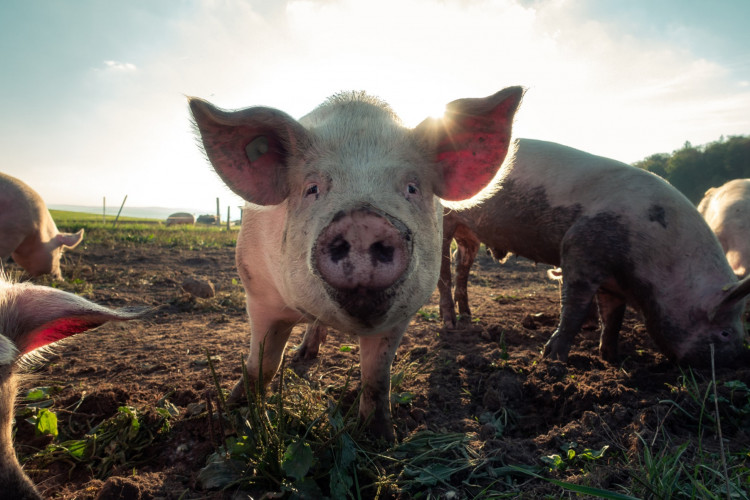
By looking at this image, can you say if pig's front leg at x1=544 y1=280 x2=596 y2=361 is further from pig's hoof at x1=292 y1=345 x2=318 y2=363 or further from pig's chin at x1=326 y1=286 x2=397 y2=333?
pig's chin at x1=326 y1=286 x2=397 y2=333

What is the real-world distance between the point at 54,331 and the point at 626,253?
3.92 metres

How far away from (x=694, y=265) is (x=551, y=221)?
1.26 metres

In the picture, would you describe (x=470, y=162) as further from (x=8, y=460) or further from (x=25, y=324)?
(x=8, y=460)

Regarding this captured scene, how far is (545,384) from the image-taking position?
299 cm

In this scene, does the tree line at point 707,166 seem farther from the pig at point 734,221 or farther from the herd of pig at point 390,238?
the herd of pig at point 390,238

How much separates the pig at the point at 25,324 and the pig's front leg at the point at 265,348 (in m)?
0.97

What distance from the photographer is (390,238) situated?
1601 mm

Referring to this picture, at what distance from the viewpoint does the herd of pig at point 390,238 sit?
5.41 feet

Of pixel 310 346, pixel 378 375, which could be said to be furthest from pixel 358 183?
pixel 310 346

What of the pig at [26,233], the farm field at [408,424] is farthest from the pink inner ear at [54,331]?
the pig at [26,233]

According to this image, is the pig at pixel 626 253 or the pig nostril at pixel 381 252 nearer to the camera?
the pig nostril at pixel 381 252

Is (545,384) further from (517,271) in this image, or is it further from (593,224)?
(517,271)

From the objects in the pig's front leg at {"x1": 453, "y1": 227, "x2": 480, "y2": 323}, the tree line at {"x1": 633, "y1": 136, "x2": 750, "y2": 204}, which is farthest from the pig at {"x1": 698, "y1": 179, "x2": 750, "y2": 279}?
the tree line at {"x1": 633, "y1": 136, "x2": 750, "y2": 204}

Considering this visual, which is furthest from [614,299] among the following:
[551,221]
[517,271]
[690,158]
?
[690,158]
